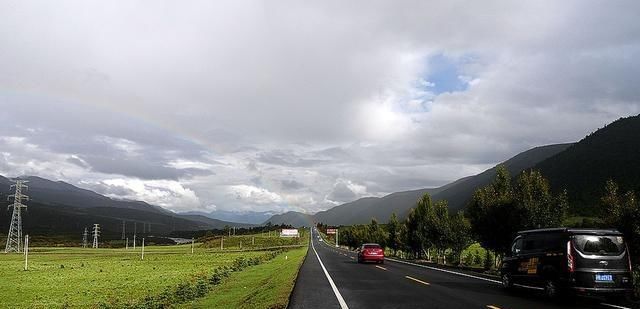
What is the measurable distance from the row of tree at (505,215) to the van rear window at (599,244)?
11.7 feet

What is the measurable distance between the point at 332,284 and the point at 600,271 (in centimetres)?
1055

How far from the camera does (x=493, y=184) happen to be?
34.4 m

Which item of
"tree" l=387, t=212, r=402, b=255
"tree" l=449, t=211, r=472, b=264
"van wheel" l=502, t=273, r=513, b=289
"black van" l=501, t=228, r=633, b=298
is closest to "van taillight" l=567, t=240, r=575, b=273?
"black van" l=501, t=228, r=633, b=298

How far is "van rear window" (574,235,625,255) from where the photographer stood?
638 inches

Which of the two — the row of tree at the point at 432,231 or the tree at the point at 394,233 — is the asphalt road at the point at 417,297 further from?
the tree at the point at 394,233

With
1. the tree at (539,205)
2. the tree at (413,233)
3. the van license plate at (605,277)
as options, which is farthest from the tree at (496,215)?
the tree at (413,233)

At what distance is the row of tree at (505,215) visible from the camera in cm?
1992

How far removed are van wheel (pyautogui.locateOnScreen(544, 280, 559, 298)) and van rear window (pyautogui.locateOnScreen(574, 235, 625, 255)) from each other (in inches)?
58.1

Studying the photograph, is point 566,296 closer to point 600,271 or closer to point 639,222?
point 600,271

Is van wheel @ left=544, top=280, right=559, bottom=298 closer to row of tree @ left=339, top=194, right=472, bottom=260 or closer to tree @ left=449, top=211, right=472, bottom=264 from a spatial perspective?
row of tree @ left=339, top=194, right=472, bottom=260

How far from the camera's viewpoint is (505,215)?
30.5 metres

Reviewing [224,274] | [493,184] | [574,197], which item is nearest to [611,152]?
[574,197]

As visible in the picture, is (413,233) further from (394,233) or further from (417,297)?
(417,297)

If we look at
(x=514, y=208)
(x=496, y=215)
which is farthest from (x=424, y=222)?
(x=514, y=208)
